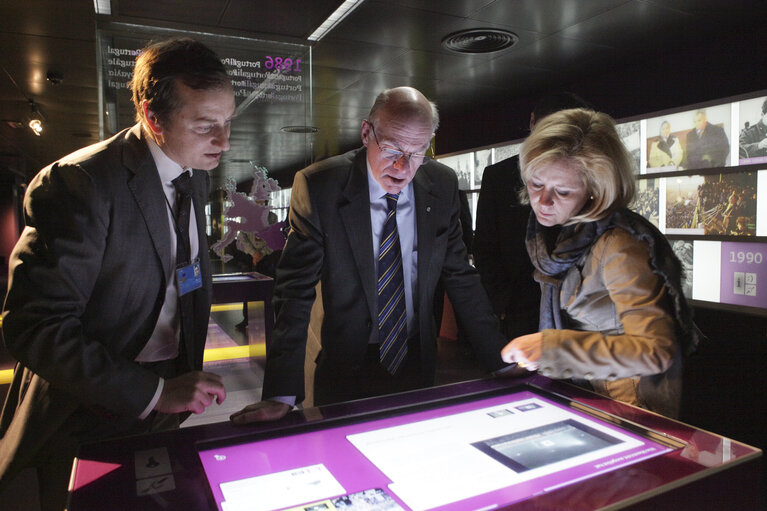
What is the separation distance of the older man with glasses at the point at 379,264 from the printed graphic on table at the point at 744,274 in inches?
182

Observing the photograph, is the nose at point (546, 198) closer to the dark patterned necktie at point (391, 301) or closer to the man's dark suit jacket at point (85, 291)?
the dark patterned necktie at point (391, 301)

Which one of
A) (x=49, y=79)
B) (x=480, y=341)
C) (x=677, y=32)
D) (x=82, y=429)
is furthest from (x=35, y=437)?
(x=49, y=79)

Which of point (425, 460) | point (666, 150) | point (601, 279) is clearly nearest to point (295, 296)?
point (425, 460)

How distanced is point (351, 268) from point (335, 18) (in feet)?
11.7

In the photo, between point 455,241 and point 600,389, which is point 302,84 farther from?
point 600,389

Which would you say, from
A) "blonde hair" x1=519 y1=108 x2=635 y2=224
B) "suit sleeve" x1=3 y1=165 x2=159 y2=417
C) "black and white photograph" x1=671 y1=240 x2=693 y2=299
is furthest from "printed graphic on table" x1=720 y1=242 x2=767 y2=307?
"suit sleeve" x1=3 y1=165 x2=159 y2=417

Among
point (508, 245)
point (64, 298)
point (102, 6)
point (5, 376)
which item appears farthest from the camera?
point (5, 376)

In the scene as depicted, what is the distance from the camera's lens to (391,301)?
1727 mm

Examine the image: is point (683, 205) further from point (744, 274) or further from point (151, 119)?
point (151, 119)

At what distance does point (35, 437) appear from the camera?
1.20m

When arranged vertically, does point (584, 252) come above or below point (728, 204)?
below

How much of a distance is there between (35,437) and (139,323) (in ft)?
1.06

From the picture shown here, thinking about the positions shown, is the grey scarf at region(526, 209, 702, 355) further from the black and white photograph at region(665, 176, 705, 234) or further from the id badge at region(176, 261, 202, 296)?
the black and white photograph at region(665, 176, 705, 234)

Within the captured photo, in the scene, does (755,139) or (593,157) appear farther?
(755,139)
